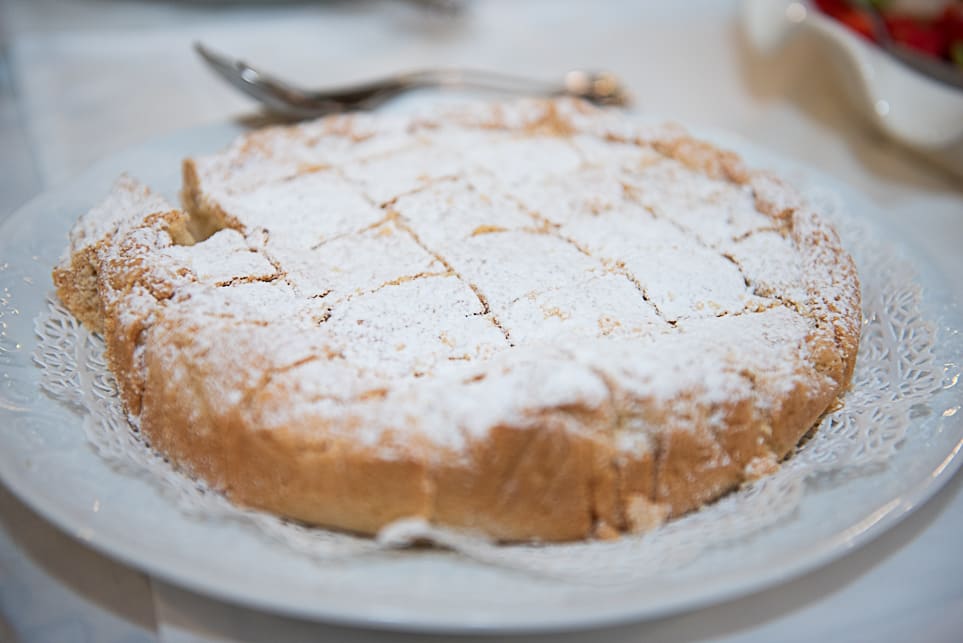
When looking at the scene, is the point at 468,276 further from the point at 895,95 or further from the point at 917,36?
the point at 917,36

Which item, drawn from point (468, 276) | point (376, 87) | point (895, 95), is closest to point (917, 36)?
point (895, 95)

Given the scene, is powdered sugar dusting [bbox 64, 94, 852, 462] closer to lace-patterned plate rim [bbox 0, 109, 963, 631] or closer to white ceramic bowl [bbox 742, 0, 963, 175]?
lace-patterned plate rim [bbox 0, 109, 963, 631]

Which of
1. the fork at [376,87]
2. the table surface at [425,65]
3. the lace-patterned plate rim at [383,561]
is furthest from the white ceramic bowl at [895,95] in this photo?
the lace-patterned plate rim at [383,561]

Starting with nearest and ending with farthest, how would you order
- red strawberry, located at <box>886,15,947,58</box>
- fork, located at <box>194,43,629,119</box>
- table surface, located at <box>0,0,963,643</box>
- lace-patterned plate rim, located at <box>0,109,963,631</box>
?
1. lace-patterned plate rim, located at <box>0,109,963,631</box>
2. table surface, located at <box>0,0,963,643</box>
3. fork, located at <box>194,43,629,119</box>
4. red strawberry, located at <box>886,15,947,58</box>

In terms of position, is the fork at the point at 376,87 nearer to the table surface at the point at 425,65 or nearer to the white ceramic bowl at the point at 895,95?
the table surface at the point at 425,65

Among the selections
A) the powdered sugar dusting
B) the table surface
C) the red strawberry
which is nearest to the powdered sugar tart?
the powdered sugar dusting

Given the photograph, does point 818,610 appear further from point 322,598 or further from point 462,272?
point 462,272

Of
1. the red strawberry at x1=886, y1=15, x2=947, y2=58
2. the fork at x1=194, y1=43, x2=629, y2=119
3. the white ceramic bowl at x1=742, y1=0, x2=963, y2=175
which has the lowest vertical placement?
the fork at x1=194, y1=43, x2=629, y2=119
